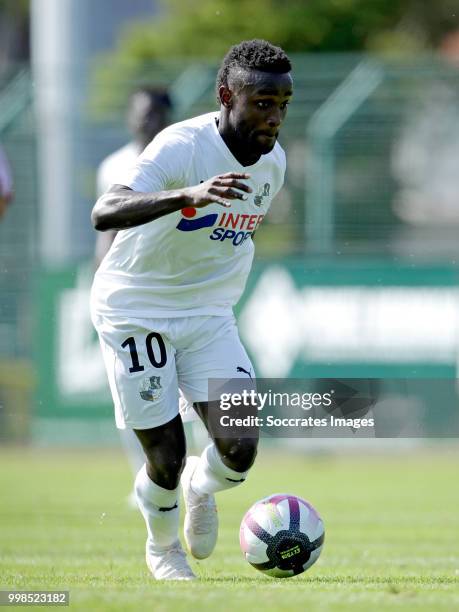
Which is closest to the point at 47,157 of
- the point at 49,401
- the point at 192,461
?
the point at 49,401

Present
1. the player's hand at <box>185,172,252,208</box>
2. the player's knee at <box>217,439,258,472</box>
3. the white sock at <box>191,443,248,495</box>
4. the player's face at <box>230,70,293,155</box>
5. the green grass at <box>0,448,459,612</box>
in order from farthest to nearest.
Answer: the white sock at <box>191,443,248,495</box> < the player's knee at <box>217,439,258,472</box> < the player's face at <box>230,70,293,155</box> < the green grass at <box>0,448,459,612</box> < the player's hand at <box>185,172,252,208</box>

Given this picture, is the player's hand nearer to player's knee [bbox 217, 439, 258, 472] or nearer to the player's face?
the player's face

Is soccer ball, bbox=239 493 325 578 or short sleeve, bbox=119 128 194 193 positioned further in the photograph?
soccer ball, bbox=239 493 325 578

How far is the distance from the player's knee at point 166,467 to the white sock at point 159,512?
0.12 ft

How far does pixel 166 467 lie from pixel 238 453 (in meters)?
0.34

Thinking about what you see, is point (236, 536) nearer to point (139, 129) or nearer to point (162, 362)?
point (162, 362)

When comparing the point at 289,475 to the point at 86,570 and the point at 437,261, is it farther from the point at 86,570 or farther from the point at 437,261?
the point at 86,570

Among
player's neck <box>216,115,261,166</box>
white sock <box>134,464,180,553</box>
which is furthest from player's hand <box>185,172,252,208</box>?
white sock <box>134,464,180,553</box>

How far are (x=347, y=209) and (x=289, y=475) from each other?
3693 millimetres

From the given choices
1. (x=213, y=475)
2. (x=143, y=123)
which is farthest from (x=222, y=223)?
(x=143, y=123)

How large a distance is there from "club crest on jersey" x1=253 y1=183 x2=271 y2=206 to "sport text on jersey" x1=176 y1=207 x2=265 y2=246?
0.07 metres

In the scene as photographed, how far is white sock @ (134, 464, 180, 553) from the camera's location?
657 centimetres

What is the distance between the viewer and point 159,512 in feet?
21.6

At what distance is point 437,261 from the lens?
50.1 ft
